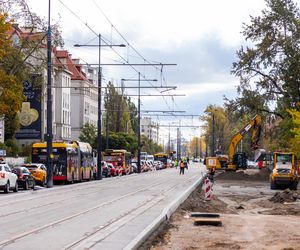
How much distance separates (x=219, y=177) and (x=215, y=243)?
53202 mm

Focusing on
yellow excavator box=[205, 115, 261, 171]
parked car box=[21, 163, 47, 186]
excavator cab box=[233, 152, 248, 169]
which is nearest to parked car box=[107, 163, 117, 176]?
yellow excavator box=[205, 115, 261, 171]

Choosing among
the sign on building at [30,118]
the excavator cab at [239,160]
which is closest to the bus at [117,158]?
the sign on building at [30,118]

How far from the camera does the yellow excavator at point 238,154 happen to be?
61931mm

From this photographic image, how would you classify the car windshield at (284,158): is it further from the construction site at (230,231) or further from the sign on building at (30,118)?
the sign on building at (30,118)

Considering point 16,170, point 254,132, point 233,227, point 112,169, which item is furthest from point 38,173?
point 112,169

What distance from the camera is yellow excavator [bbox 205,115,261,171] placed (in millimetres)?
61931

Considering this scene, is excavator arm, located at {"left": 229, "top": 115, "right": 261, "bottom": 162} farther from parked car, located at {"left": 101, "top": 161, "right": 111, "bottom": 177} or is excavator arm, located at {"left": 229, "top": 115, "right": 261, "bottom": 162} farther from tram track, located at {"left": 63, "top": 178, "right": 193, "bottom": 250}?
tram track, located at {"left": 63, "top": 178, "right": 193, "bottom": 250}

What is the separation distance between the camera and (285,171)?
4512 centimetres

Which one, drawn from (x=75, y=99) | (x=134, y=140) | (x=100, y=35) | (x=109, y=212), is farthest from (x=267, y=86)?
(x=75, y=99)

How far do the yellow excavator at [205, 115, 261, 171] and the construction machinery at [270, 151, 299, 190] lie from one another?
14.0 meters

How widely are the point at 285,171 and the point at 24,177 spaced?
56.9 ft

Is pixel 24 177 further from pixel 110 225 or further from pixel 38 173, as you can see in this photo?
pixel 110 225

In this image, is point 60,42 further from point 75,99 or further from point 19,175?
point 75,99

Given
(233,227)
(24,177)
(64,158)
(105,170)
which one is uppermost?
(64,158)
